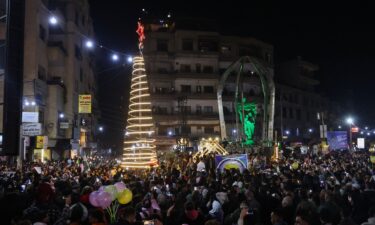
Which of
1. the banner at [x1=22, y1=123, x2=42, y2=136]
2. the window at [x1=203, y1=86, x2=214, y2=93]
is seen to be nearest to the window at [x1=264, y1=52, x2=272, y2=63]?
the window at [x1=203, y1=86, x2=214, y2=93]

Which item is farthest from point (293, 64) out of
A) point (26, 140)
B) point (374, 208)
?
point (374, 208)

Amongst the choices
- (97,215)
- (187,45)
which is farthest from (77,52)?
(97,215)

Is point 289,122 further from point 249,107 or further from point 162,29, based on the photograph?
point 249,107

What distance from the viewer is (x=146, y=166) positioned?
82.7 feet

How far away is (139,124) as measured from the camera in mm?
24688

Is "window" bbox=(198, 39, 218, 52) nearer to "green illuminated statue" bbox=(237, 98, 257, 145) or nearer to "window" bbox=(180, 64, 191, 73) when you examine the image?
"window" bbox=(180, 64, 191, 73)

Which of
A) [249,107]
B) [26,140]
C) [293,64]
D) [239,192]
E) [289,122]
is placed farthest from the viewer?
[293,64]

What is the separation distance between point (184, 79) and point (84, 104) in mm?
19130

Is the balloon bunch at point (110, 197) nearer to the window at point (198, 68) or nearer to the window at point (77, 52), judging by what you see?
the window at point (77, 52)

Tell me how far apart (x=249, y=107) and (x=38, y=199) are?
866 inches

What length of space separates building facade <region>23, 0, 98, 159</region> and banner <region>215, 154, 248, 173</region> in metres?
19.0

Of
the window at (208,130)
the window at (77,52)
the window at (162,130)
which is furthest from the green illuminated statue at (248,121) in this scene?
the window at (208,130)

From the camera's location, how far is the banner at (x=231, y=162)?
2044 cm

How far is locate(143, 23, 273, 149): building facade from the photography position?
5788cm
